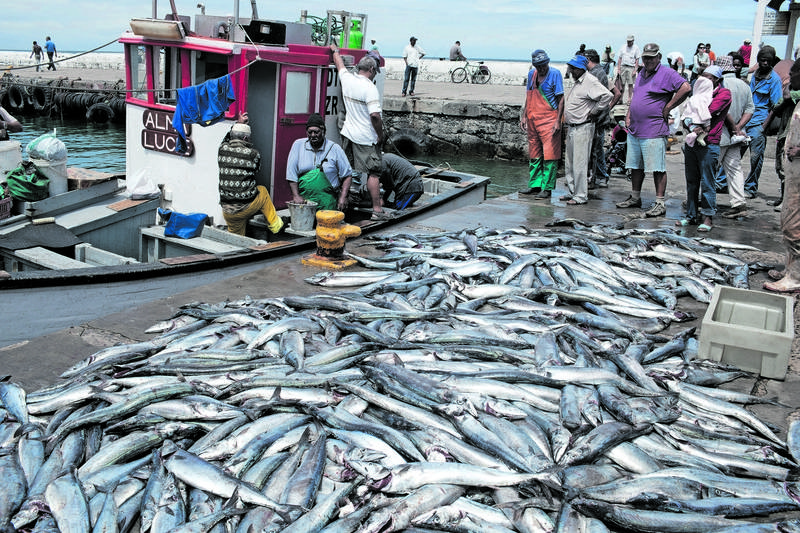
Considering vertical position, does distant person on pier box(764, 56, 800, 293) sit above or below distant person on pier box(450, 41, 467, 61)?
below

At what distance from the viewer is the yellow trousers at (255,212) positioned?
9.03 m

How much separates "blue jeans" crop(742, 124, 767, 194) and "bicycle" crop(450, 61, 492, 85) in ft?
73.6

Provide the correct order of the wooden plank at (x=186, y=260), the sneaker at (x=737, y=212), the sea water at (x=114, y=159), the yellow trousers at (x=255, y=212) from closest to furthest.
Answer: the wooden plank at (x=186, y=260)
the yellow trousers at (x=255, y=212)
the sneaker at (x=737, y=212)
the sea water at (x=114, y=159)

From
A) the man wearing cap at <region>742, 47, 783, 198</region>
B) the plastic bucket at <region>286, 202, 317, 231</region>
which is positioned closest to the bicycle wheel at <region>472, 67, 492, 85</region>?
the man wearing cap at <region>742, 47, 783, 198</region>

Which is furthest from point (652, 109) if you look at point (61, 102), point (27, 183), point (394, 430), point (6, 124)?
point (61, 102)

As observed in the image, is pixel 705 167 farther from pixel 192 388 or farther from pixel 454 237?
pixel 192 388

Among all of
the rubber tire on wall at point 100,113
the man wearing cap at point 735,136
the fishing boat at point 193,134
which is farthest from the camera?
the rubber tire on wall at point 100,113

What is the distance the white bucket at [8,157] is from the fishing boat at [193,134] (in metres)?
0.86

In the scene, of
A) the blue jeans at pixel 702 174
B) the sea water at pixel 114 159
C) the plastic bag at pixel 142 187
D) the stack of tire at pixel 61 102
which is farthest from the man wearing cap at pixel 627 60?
the stack of tire at pixel 61 102

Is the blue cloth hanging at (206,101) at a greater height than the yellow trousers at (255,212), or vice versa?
the blue cloth hanging at (206,101)

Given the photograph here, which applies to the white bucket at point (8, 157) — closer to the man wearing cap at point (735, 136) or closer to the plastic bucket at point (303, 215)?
the plastic bucket at point (303, 215)

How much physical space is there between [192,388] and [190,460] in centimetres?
74

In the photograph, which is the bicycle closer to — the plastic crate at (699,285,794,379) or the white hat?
the white hat

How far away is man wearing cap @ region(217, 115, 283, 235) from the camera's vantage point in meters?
8.69
